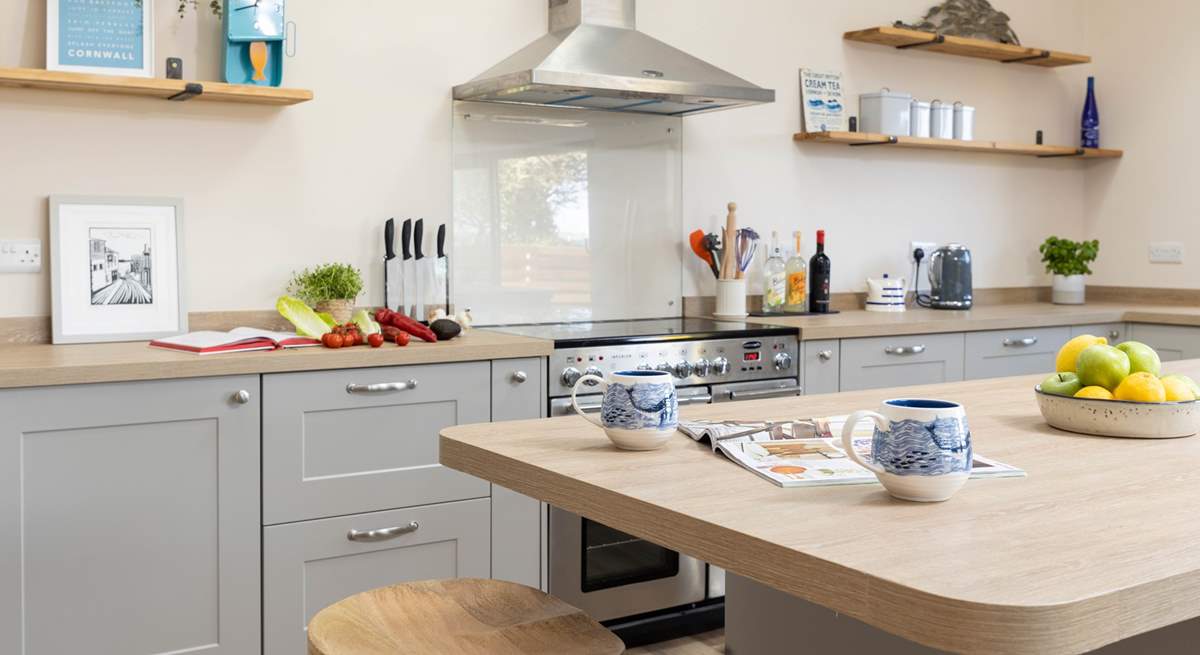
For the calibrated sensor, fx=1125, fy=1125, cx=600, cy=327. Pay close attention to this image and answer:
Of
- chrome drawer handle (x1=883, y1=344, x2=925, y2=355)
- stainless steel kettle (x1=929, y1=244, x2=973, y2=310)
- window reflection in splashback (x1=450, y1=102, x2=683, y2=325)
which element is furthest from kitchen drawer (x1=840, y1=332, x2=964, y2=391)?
window reflection in splashback (x1=450, y1=102, x2=683, y2=325)

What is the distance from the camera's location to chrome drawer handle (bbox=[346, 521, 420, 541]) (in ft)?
9.01

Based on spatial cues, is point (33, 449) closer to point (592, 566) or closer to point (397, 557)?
point (397, 557)

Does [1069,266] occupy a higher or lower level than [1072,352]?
higher

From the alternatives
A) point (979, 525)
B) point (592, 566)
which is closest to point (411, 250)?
point (592, 566)

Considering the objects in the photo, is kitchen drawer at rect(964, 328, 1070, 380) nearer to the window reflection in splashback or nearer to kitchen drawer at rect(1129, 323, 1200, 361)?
kitchen drawer at rect(1129, 323, 1200, 361)

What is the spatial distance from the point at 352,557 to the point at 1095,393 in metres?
1.79

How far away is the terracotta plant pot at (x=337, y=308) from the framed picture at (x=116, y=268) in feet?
1.20

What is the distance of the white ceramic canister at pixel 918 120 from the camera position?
4402 millimetres

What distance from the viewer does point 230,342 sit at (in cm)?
267

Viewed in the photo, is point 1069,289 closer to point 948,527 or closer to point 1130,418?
point 1130,418

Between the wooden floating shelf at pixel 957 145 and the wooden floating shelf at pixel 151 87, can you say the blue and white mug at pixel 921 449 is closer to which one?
the wooden floating shelf at pixel 151 87

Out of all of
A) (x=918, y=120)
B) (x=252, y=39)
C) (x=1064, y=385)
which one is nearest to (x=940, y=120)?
(x=918, y=120)

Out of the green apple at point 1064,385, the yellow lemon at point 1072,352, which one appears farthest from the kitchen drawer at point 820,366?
the green apple at point 1064,385

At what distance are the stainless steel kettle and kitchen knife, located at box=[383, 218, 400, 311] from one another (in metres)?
2.19
